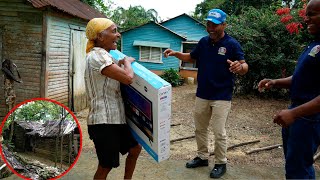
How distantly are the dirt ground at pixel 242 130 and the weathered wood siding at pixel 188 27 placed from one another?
30.0ft

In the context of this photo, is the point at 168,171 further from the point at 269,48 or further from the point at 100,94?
the point at 269,48

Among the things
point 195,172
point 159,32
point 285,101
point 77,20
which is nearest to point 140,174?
point 195,172

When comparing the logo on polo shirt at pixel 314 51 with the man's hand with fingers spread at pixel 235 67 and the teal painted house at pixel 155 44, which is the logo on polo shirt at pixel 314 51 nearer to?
the man's hand with fingers spread at pixel 235 67

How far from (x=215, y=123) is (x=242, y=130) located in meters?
3.30

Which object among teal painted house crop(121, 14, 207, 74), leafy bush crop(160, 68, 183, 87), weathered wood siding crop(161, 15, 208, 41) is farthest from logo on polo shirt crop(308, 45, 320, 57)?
weathered wood siding crop(161, 15, 208, 41)

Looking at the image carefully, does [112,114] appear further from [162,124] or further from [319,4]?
[319,4]

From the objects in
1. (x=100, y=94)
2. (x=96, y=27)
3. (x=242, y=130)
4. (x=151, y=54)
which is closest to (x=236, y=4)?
(x=151, y=54)

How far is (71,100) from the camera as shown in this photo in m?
8.15

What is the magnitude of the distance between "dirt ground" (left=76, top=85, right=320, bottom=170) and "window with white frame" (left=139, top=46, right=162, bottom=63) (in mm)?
7243

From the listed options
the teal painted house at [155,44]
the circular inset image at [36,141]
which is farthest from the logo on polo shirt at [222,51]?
the teal painted house at [155,44]

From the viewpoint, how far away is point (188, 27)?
Result: 65.8 ft

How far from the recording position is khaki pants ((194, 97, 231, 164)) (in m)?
3.65

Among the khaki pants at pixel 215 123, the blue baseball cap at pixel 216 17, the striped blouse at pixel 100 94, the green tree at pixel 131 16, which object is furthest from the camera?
the green tree at pixel 131 16

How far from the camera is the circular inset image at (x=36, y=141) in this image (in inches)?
116
